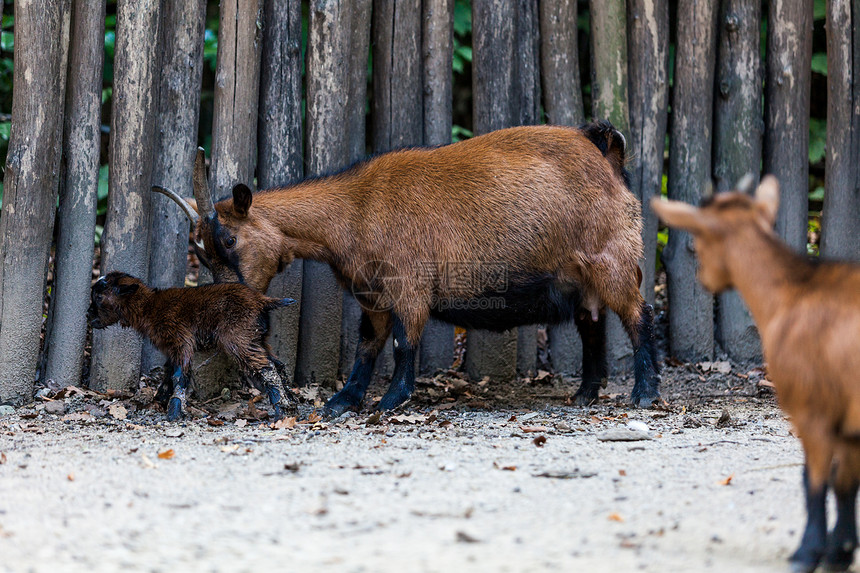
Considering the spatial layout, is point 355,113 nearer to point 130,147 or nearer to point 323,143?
point 323,143

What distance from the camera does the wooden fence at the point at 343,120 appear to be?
21.2 ft

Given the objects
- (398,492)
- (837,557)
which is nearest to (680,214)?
(837,557)

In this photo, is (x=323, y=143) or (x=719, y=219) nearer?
(x=719, y=219)

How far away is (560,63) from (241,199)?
3.02 meters

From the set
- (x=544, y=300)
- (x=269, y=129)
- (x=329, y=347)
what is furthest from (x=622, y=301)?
(x=269, y=129)

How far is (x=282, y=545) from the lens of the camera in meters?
3.32

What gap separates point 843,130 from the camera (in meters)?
7.61

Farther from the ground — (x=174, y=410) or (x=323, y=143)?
(x=323, y=143)

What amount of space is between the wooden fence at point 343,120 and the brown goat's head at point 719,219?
14.2 ft

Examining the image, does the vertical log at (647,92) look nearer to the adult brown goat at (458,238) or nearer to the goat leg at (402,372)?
the adult brown goat at (458,238)

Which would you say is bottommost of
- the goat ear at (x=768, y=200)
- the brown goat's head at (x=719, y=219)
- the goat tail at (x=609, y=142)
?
the brown goat's head at (x=719, y=219)

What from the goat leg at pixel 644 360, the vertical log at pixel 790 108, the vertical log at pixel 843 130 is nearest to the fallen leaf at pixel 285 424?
the goat leg at pixel 644 360

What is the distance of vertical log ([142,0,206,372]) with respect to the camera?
22.4 ft

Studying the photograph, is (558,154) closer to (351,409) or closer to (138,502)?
(351,409)
